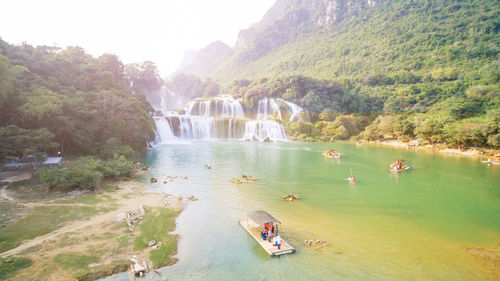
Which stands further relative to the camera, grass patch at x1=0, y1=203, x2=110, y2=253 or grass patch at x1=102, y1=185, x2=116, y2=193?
grass patch at x1=102, y1=185, x2=116, y2=193

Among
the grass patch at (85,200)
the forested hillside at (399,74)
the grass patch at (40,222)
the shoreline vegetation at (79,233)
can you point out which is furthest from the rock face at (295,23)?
the grass patch at (40,222)

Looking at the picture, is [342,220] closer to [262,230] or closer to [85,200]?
[262,230]

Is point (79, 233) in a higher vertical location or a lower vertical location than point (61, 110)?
lower

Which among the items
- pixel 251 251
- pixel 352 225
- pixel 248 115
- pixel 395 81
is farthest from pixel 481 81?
pixel 251 251

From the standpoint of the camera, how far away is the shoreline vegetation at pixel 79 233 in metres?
7.06

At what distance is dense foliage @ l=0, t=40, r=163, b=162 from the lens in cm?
1580

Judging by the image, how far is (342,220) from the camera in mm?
11234

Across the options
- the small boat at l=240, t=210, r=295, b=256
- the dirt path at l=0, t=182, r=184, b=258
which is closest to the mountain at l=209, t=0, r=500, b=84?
the small boat at l=240, t=210, r=295, b=256

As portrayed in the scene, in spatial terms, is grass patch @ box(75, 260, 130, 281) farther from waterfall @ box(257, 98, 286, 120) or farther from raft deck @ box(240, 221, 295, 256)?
waterfall @ box(257, 98, 286, 120)

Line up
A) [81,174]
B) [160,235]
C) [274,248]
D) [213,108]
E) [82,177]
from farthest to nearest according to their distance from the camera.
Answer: [213,108]
[81,174]
[82,177]
[160,235]
[274,248]

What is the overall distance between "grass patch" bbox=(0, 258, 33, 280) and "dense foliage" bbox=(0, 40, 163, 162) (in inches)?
393

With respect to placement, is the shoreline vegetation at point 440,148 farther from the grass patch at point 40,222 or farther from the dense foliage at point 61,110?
the grass patch at point 40,222

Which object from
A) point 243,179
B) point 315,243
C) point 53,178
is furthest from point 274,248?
point 53,178

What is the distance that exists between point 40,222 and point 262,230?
7997mm
